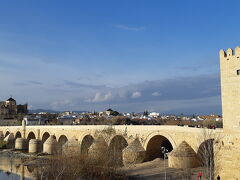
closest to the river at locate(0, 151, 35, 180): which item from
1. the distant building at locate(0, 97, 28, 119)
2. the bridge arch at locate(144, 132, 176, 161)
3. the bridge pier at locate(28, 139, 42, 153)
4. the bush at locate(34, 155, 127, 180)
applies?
the bush at locate(34, 155, 127, 180)

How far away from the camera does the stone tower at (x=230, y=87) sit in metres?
12.0

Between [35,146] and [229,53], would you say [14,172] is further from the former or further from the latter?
[229,53]

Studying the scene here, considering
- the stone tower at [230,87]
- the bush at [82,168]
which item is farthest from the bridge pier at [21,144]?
the stone tower at [230,87]

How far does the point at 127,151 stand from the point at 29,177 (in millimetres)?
7113

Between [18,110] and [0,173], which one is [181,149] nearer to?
[0,173]

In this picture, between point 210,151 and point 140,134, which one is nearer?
point 210,151

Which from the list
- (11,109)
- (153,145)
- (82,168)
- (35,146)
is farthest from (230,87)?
(11,109)

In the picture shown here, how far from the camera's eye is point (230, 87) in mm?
12312

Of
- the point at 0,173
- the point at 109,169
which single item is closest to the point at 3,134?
the point at 0,173

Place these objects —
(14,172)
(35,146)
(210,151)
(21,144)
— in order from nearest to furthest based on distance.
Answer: (210,151), (14,172), (35,146), (21,144)

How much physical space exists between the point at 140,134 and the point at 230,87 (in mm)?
12077

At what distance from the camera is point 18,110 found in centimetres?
8225

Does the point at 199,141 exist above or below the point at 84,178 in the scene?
above

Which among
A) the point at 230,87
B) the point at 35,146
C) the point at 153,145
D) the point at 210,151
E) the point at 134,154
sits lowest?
the point at 35,146
